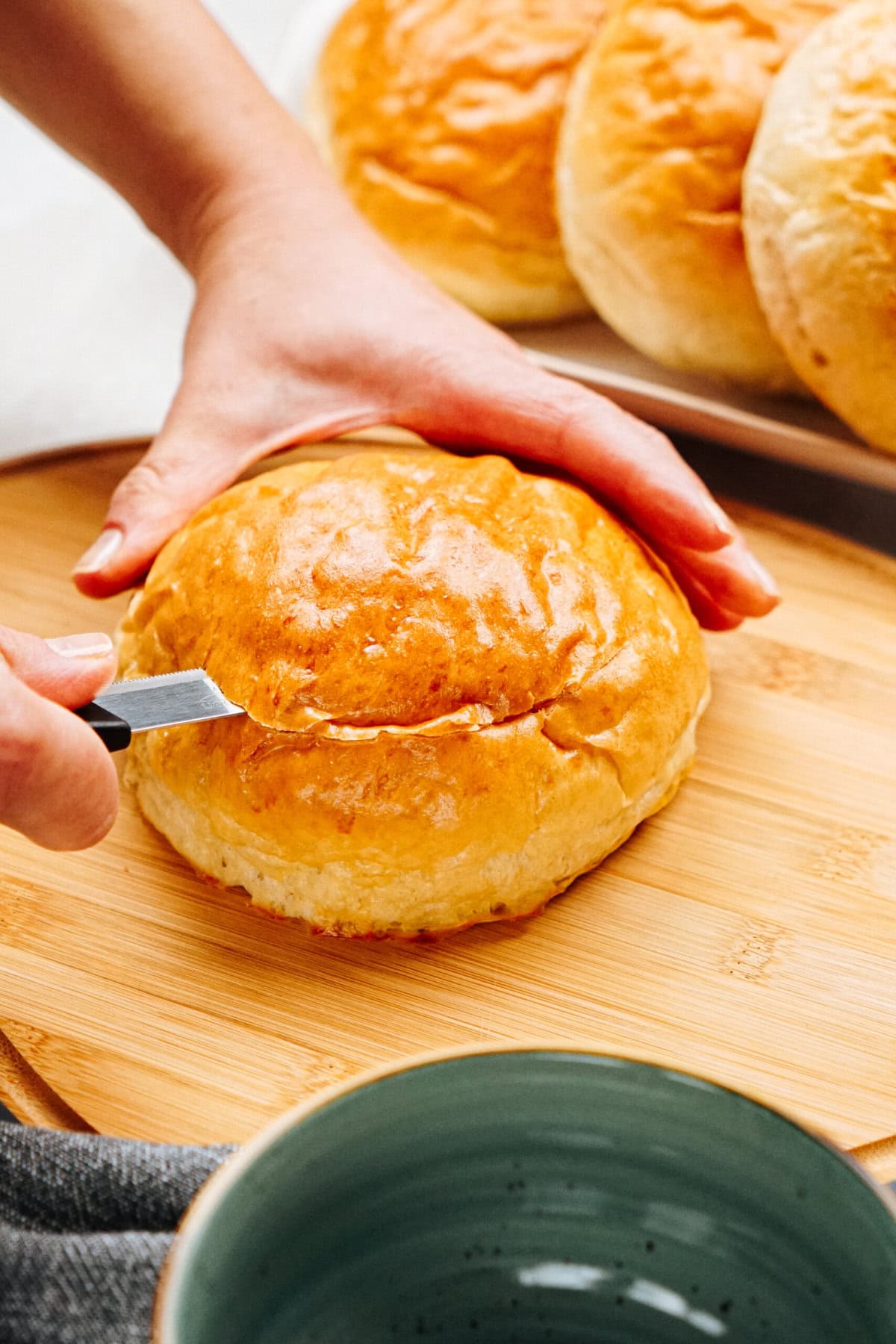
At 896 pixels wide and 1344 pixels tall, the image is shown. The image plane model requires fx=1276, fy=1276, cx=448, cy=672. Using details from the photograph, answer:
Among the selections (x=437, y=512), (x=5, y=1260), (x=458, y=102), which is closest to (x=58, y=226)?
(x=458, y=102)

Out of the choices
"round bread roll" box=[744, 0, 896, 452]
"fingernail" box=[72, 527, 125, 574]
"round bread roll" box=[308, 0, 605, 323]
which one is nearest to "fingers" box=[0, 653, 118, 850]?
"fingernail" box=[72, 527, 125, 574]

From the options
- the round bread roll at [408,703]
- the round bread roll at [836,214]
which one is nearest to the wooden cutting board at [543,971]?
the round bread roll at [408,703]

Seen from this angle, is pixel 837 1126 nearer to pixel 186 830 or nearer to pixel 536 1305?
pixel 536 1305

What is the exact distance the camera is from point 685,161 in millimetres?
2117

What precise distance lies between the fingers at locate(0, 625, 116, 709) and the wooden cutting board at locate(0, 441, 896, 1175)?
1.07 ft

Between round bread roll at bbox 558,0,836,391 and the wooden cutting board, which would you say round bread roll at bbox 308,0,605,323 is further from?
the wooden cutting board

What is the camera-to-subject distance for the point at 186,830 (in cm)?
139

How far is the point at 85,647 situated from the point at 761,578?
85 centimetres

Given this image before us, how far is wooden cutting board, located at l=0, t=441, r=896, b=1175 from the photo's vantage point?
1.22 metres

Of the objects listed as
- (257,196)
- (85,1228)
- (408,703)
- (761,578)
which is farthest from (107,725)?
(257,196)

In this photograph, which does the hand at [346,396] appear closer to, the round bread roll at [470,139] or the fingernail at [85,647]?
the fingernail at [85,647]

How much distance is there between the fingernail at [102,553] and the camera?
155 centimetres

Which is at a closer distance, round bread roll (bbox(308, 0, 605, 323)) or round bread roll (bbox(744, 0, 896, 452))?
round bread roll (bbox(744, 0, 896, 452))

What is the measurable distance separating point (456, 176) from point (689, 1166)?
2086 mm
